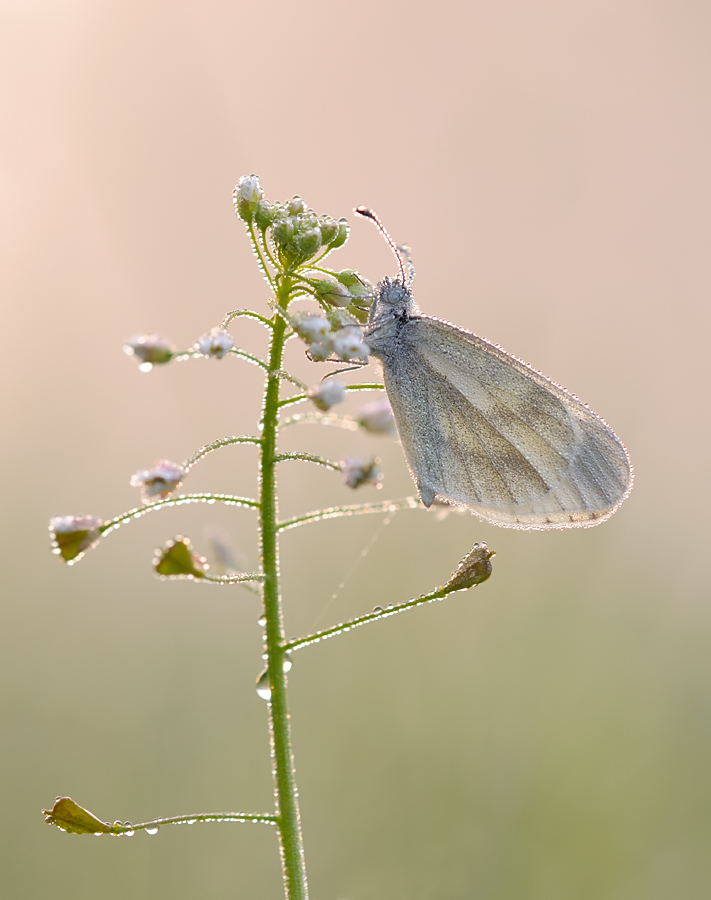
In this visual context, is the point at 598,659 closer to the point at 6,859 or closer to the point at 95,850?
the point at 95,850

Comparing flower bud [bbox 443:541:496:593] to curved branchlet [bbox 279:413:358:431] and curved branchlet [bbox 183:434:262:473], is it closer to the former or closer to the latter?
curved branchlet [bbox 279:413:358:431]

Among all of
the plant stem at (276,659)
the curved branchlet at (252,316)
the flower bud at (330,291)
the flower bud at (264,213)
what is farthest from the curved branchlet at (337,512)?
the flower bud at (264,213)

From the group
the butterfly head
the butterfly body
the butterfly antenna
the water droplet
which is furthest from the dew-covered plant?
the butterfly antenna

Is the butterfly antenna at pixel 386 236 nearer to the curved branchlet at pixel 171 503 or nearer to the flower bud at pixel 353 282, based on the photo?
the flower bud at pixel 353 282

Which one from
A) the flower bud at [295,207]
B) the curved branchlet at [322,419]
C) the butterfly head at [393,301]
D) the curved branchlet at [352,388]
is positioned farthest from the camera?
the butterfly head at [393,301]

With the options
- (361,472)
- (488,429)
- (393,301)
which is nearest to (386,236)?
(393,301)

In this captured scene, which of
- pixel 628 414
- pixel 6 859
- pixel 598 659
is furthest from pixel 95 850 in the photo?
pixel 628 414
